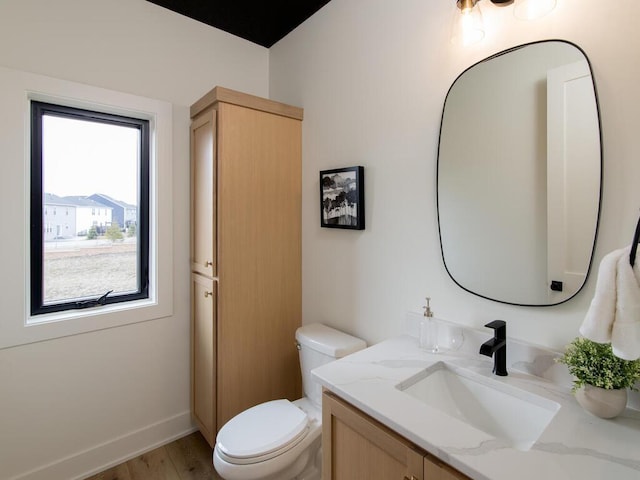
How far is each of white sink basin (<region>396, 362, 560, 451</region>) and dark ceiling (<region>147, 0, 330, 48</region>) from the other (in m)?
1.94

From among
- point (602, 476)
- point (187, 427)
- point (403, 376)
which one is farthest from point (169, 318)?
point (602, 476)

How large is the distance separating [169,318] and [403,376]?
1478 millimetres

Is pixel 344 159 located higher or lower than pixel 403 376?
higher

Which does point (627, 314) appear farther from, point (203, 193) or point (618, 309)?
point (203, 193)

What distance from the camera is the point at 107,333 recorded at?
69.9 inches

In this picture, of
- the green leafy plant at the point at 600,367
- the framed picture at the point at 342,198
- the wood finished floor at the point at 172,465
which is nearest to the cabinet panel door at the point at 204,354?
the wood finished floor at the point at 172,465

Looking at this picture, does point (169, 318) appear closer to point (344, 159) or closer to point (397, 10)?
point (344, 159)

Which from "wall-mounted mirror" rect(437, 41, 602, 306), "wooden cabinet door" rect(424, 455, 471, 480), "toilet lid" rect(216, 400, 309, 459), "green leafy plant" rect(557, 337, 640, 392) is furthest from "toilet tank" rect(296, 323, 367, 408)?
"green leafy plant" rect(557, 337, 640, 392)

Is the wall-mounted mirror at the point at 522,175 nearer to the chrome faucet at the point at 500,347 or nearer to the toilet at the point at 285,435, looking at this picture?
the chrome faucet at the point at 500,347

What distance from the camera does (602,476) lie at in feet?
2.09

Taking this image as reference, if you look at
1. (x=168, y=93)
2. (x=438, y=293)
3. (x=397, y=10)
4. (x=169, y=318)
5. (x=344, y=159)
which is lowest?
(x=169, y=318)

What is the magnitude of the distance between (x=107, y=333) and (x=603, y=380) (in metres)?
2.07

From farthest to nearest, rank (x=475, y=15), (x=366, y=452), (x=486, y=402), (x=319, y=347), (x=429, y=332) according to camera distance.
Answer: (x=319, y=347)
(x=429, y=332)
(x=475, y=15)
(x=486, y=402)
(x=366, y=452)

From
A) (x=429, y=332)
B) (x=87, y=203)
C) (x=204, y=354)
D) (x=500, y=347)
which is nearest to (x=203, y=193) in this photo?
(x=87, y=203)
